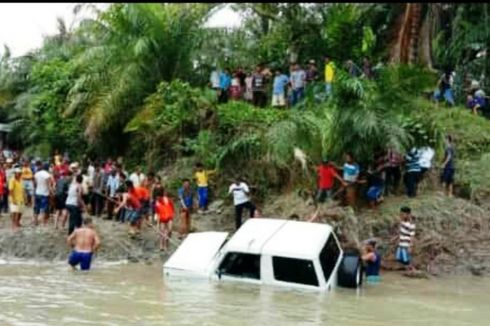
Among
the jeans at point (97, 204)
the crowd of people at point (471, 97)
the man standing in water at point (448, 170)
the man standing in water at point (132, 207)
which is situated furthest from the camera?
the crowd of people at point (471, 97)

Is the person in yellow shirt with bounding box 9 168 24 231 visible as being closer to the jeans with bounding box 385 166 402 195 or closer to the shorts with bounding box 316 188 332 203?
the shorts with bounding box 316 188 332 203

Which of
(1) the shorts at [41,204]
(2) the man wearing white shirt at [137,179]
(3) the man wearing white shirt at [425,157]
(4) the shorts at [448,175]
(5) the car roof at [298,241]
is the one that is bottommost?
(5) the car roof at [298,241]

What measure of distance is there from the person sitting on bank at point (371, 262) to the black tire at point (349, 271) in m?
1.04

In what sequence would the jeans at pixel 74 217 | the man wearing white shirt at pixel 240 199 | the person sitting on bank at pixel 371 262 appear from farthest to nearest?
the man wearing white shirt at pixel 240 199 → the jeans at pixel 74 217 → the person sitting on bank at pixel 371 262

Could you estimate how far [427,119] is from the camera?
1955 centimetres

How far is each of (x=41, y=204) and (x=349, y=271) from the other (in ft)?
26.1

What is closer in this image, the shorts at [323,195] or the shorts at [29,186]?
the shorts at [323,195]

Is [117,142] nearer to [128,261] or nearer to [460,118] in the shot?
[128,261]

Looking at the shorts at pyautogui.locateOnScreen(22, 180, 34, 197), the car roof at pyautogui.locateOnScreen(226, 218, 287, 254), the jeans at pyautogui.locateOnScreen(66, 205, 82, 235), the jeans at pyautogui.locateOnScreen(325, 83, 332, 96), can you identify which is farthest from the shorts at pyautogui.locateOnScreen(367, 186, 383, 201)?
the shorts at pyautogui.locateOnScreen(22, 180, 34, 197)

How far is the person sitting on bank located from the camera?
16391 mm

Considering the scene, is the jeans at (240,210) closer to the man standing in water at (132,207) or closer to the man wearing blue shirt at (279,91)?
the man standing in water at (132,207)

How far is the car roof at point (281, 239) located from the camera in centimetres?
1437

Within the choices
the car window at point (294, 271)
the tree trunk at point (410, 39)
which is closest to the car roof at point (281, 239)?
the car window at point (294, 271)

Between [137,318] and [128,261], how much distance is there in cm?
592
